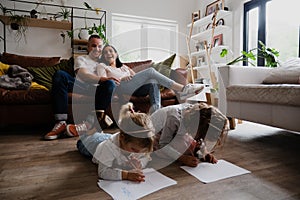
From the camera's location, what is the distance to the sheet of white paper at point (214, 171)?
2.94 feet

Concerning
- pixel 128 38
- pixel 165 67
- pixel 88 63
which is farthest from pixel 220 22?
pixel 88 63

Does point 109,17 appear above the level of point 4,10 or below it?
above

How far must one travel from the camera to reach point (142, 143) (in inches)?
32.0

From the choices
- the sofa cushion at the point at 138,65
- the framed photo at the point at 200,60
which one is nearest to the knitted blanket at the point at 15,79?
the sofa cushion at the point at 138,65

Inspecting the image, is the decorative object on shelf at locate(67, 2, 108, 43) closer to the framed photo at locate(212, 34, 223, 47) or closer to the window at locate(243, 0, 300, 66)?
the framed photo at locate(212, 34, 223, 47)

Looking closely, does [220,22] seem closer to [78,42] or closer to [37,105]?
[78,42]

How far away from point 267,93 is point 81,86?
1346mm

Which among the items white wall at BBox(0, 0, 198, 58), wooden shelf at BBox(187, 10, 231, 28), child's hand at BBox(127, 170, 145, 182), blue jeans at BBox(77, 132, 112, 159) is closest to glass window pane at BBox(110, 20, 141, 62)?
white wall at BBox(0, 0, 198, 58)

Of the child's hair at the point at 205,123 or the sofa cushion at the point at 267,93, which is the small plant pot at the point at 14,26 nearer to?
the sofa cushion at the point at 267,93

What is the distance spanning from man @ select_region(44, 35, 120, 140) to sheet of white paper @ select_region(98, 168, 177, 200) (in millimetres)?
850

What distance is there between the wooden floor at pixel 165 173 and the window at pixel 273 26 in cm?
157

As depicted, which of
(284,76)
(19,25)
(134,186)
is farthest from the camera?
(19,25)

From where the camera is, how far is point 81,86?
5.84ft

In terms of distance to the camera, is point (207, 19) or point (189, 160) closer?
point (189, 160)
